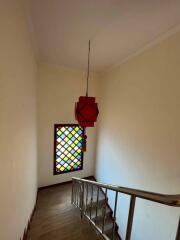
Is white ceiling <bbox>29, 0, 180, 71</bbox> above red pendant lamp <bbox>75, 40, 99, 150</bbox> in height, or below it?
above

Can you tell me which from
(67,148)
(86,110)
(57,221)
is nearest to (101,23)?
(86,110)

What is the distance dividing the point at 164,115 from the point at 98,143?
2.33 meters

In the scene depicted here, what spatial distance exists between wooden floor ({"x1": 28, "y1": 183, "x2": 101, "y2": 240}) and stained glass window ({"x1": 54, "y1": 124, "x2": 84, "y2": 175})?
69cm

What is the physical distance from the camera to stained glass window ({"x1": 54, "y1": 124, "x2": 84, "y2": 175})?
141 inches

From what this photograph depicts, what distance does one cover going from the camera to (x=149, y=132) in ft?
6.40

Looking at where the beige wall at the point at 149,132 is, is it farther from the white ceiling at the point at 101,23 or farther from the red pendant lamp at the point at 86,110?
the red pendant lamp at the point at 86,110

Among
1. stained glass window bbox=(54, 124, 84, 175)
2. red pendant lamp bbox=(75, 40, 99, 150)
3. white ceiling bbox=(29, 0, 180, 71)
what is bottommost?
stained glass window bbox=(54, 124, 84, 175)

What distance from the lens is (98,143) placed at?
3803mm

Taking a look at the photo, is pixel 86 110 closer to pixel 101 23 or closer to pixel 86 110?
pixel 86 110

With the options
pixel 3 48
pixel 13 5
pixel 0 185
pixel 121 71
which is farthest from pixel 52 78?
pixel 0 185

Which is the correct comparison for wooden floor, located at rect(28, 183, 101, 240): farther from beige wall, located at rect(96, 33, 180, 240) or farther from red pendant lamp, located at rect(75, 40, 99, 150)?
red pendant lamp, located at rect(75, 40, 99, 150)

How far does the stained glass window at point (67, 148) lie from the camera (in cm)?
359

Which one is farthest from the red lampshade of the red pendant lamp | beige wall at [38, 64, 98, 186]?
beige wall at [38, 64, 98, 186]

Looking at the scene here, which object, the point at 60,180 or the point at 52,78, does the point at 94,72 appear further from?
the point at 60,180
